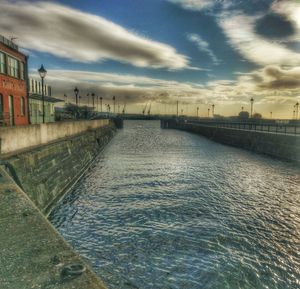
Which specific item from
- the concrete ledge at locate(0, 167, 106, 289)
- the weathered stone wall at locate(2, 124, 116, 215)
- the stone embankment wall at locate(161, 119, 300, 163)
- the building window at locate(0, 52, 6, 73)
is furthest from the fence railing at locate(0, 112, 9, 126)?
the stone embankment wall at locate(161, 119, 300, 163)

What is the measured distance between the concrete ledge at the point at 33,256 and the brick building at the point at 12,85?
18.1 metres

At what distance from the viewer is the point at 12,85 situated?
2317cm

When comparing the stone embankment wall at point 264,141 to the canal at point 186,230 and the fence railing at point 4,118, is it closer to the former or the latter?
the canal at point 186,230

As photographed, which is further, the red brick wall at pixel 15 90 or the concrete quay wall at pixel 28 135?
the red brick wall at pixel 15 90

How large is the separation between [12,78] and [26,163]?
16410mm

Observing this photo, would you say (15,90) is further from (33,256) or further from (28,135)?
(33,256)

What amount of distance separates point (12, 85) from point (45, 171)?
14.9m

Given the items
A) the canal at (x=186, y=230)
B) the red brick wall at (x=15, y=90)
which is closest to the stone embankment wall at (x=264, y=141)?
the canal at (x=186, y=230)

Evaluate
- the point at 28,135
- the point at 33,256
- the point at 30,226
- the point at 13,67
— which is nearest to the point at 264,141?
the point at 28,135

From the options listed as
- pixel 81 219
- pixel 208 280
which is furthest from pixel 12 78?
pixel 208 280

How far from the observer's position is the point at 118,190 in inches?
578

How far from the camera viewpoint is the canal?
6.68 m

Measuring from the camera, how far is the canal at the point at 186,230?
21.9 ft

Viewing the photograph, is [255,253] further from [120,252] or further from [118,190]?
[118,190]
